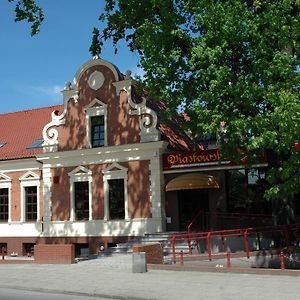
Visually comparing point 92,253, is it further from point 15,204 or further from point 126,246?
point 15,204

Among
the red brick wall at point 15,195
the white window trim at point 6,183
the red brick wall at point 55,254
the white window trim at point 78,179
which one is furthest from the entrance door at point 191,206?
the white window trim at point 6,183

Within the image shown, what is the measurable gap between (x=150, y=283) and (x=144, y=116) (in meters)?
13.0

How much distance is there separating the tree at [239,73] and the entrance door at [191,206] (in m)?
7.21

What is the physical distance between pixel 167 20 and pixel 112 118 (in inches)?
379

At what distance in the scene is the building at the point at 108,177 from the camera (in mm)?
24344

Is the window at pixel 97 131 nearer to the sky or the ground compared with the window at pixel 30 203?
nearer to the sky

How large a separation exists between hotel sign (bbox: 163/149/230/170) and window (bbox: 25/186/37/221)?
29.3ft

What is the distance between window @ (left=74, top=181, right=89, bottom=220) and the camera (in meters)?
27.3

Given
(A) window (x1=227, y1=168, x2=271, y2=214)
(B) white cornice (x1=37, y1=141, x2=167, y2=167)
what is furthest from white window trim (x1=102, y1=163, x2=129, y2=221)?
(A) window (x1=227, y1=168, x2=271, y2=214)

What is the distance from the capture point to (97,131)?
27.5m

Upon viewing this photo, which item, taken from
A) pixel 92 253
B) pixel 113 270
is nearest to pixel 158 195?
pixel 92 253

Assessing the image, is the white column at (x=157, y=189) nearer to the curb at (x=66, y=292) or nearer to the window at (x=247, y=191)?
the window at (x=247, y=191)

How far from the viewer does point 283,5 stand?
52.6ft

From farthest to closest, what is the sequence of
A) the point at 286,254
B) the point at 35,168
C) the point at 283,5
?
the point at 35,168, the point at 286,254, the point at 283,5
